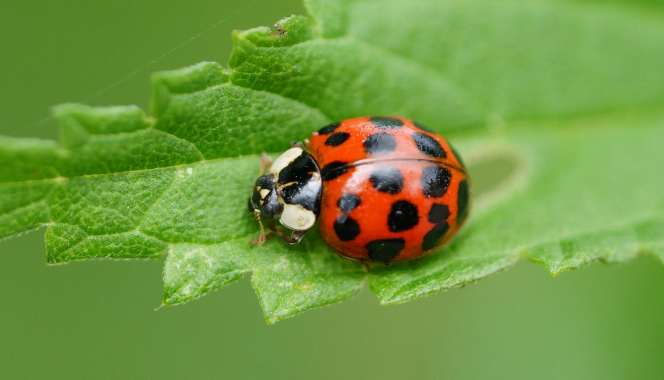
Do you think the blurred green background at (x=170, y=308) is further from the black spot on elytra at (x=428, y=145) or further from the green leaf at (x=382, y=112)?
the black spot on elytra at (x=428, y=145)

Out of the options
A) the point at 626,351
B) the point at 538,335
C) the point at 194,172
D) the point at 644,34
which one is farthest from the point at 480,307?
the point at 194,172

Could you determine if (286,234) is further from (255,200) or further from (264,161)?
(264,161)

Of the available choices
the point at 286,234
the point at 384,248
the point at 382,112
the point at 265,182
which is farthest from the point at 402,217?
the point at 382,112

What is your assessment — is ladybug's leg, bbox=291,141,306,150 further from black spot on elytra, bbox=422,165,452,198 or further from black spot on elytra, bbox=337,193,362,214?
black spot on elytra, bbox=422,165,452,198

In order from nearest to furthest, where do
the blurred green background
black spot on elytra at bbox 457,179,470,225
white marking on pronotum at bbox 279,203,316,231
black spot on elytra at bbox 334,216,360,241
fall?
black spot on elytra at bbox 334,216,360,241 < white marking on pronotum at bbox 279,203,316,231 < black spot on elytra at bbox 457,179,470,225 < the blurred green background

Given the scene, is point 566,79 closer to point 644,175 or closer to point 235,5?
point 644,175

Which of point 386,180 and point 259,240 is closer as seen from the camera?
point 386,180

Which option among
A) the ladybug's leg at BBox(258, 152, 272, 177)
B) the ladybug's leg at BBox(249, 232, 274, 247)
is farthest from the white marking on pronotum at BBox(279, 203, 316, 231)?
the ladybug's leg at BBox(258, 152, 272, 177)

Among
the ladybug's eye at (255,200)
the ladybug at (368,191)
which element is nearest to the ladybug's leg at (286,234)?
the ladybug at (368,191)
